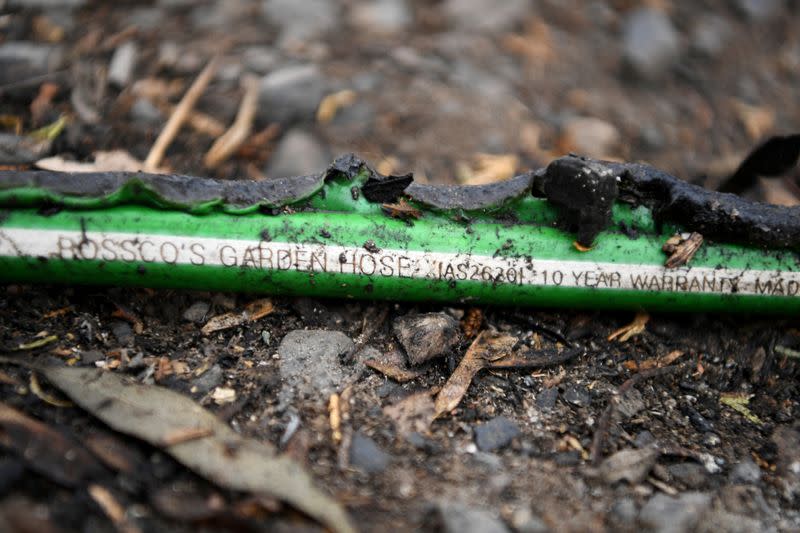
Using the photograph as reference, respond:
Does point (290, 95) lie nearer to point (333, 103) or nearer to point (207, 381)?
point (333, 103)

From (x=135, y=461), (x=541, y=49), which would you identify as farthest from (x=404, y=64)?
(x=135, y=461)

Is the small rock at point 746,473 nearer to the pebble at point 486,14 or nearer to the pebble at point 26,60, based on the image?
the pebble at point 486,14

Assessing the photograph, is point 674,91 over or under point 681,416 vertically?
over

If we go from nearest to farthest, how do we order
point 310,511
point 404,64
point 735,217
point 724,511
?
point 310,511 → point 724,511 → point 735,217 → point 404,64

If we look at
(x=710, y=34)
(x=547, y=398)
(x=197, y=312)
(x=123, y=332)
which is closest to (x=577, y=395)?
(x=547, y=398)

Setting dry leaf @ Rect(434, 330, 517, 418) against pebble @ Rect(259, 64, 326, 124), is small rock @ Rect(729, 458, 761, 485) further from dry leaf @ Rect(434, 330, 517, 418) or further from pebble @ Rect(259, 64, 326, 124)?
pebble @ Rect(259, 64, 326, 124)

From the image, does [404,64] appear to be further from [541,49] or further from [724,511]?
[724,511]

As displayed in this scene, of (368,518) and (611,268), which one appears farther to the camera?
(611,268)
